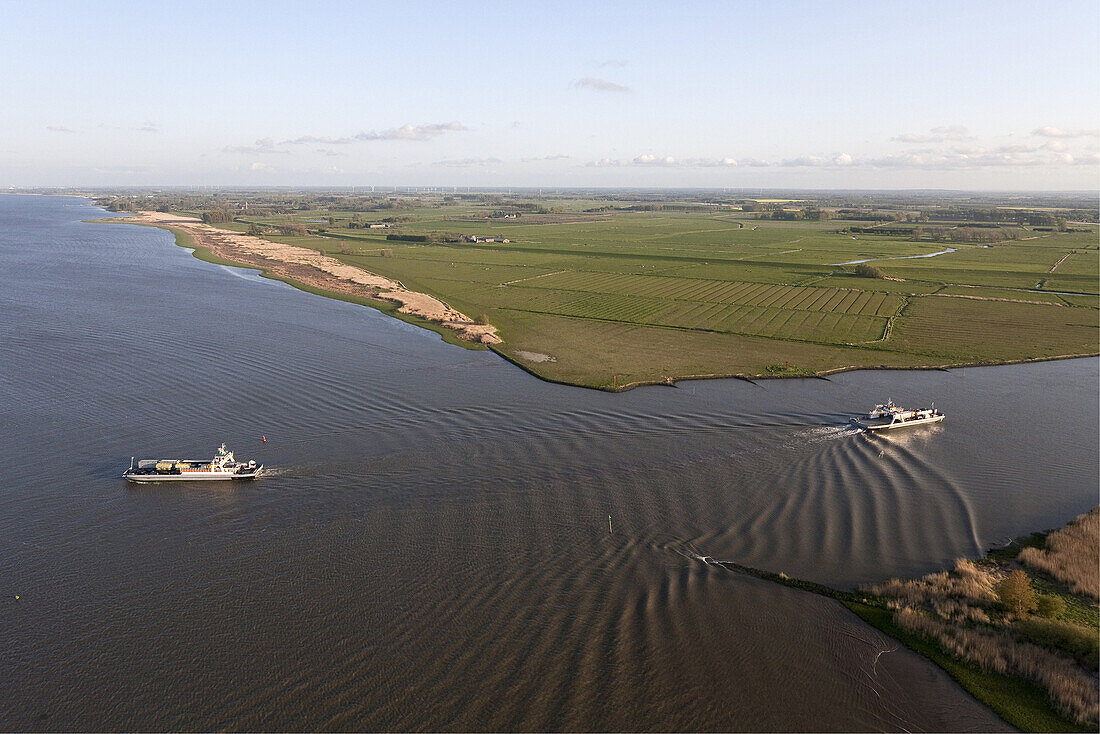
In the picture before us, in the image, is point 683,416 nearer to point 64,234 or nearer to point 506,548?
point 506,548

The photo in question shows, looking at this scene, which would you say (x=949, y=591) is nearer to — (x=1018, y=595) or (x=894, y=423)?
(x=1018, y=595)

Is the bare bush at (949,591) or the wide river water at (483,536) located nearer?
the wide river water at (483,536)

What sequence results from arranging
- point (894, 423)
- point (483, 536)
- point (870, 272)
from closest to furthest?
point (483, 536), point (894, 423), point (870, 272)

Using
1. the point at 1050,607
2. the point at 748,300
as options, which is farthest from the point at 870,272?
the point at 1050,607

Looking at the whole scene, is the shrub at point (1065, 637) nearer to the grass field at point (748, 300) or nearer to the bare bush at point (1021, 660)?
the bare bush at point (1021, 660)

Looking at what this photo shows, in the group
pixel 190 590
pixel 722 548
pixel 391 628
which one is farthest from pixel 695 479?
pixel 190 590

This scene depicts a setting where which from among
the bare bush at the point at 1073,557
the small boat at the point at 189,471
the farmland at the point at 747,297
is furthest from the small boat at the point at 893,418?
the small boat at the point at 189,471
